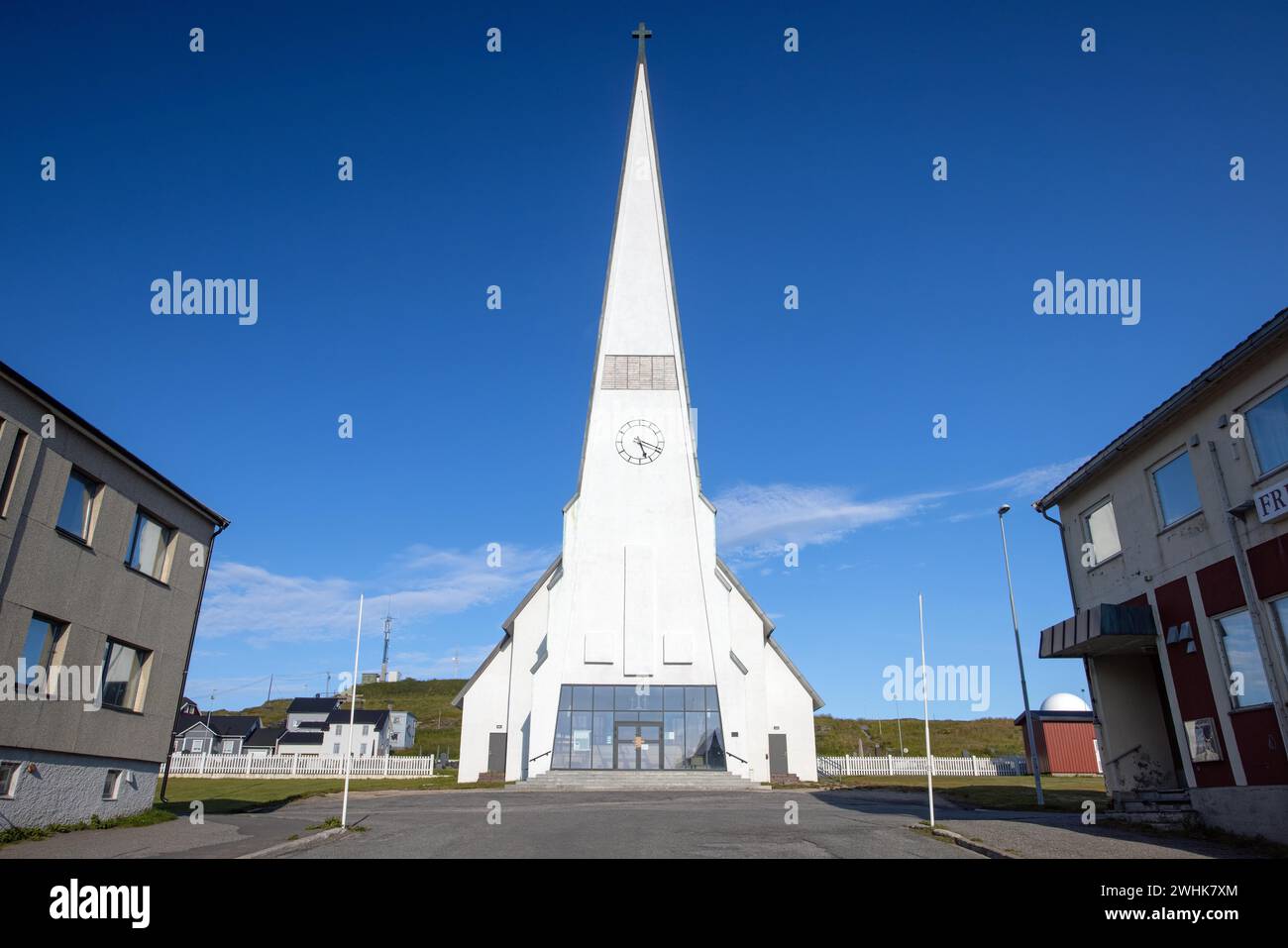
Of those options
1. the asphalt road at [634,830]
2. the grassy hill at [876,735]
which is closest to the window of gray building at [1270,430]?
the asphalt road at [634,830]

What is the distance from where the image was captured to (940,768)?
5050 cm

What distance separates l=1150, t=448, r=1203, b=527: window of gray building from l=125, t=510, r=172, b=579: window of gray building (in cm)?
2238

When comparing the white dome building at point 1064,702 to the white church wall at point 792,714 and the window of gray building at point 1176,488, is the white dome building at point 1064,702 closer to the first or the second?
the white church wall at point 792,714

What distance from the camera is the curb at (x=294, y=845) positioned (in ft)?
42.4

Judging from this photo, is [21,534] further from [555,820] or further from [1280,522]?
[1280,522]

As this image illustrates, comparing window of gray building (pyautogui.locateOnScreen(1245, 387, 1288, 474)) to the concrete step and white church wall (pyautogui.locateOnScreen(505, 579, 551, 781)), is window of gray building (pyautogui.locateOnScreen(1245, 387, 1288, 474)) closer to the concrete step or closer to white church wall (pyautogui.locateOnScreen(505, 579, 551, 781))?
the concrete step

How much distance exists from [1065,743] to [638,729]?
2625 cm

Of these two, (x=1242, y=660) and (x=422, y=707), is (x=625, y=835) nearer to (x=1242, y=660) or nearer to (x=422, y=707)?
(x=1242, y=660)

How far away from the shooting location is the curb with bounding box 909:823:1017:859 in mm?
12141

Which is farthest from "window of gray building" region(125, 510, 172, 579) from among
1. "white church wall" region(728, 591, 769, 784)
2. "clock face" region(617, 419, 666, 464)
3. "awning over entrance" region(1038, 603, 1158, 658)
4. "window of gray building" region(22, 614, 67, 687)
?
"white church wall" region(728, 591, 769, 784)

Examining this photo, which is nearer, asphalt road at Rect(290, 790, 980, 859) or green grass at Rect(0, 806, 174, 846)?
asphalt road at Rect(290, 790, 980, 859)

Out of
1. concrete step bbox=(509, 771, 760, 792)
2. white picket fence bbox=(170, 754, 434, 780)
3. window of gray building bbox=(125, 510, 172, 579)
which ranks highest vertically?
window of gray building bbox=(125, 510, 172, 579)
